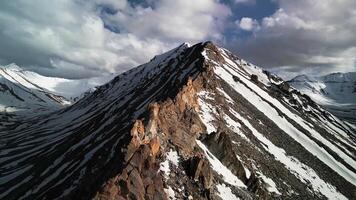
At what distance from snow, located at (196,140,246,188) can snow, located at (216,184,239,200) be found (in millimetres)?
2179

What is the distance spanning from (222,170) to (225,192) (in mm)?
5306

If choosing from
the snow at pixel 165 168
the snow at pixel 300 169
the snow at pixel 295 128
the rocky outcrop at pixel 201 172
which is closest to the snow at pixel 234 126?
the snow at pixel 300 169

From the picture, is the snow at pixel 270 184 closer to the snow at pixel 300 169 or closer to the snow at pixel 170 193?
the snow at pixel 300 169

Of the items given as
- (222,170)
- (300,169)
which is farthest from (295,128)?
(222,170)

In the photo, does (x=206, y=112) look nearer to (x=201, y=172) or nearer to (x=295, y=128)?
(x=201, y=172)

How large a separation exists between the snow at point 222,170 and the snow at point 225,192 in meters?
2.18

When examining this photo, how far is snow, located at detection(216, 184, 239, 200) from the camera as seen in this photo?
40750 millimetres

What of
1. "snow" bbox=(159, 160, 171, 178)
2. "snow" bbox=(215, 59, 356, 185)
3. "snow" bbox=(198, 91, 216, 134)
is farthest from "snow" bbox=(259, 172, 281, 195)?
"snow" bbox=(215, 59, 356, 185)

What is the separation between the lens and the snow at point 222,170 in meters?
45.6

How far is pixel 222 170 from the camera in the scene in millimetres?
46812

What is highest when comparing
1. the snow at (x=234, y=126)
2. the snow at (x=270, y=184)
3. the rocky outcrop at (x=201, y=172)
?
the snow at (x=234, y=126)

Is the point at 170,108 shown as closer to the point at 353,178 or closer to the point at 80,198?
the point at 80,198

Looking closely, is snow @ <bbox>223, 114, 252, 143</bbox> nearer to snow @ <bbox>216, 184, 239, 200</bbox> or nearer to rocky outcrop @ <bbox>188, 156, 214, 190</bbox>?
snow @ <bbox>216, 184, 239, 200</bbox>

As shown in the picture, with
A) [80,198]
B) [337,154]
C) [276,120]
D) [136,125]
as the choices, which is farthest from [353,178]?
[80,198]
